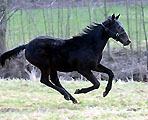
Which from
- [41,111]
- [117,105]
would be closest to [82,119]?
[41,111]

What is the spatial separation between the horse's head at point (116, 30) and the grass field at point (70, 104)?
1.33 m

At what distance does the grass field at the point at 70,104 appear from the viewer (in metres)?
6.93

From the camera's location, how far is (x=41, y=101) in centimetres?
885

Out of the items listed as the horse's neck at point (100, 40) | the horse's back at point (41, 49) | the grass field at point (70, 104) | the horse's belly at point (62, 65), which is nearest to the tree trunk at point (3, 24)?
the grass field at point (70, 104)

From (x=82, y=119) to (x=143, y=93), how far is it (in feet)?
12.0

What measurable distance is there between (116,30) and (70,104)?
6.12 feet

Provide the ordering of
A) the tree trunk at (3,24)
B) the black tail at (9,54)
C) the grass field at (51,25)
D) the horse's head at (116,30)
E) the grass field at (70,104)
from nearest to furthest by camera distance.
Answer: the grass field at (70,104) < the horse's head at (116,30) < the black tail at (9,54) < the tree trunk at (3,24) < the grass field at (51,25)

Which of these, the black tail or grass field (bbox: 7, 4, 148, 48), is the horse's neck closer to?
the black tail

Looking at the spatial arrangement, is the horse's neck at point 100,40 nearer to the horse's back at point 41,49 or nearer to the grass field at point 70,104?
the horse's back at point 41,49

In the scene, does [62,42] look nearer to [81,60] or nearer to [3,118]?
[81,60]

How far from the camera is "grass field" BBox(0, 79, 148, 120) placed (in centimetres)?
693

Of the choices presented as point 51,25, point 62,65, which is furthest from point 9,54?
point 51,25

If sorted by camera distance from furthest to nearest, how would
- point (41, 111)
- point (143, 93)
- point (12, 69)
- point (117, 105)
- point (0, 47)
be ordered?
point (0, 47) → point (12, 69) → point (143, 93) → point (117, 105) → point (41, 111)

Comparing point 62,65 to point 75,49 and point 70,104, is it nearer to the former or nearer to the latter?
point 75,49
